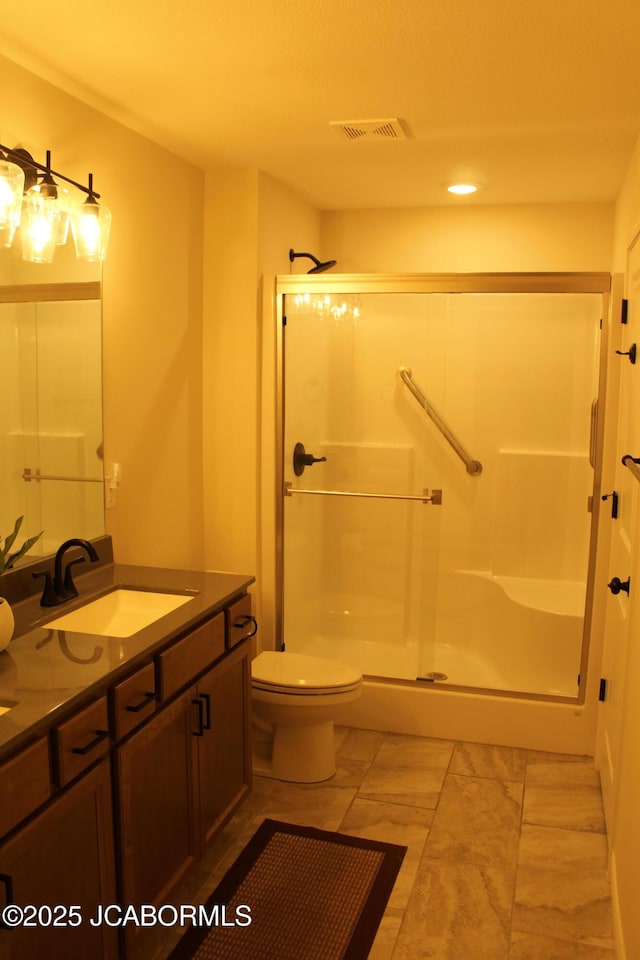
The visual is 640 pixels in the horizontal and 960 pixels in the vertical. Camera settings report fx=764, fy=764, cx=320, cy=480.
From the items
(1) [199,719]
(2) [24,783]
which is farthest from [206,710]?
(2) [24,783]

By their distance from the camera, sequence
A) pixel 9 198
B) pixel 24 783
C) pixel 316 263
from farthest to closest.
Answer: pixel 316 263 < pixel 9 198 < pixel 24 783

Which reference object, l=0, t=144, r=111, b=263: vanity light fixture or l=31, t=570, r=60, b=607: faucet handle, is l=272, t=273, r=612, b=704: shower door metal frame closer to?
l=0, t=144, r=111, b=263: vanity light fixture

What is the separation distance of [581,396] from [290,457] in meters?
1.30

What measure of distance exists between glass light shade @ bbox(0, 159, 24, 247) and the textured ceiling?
14.0 inches

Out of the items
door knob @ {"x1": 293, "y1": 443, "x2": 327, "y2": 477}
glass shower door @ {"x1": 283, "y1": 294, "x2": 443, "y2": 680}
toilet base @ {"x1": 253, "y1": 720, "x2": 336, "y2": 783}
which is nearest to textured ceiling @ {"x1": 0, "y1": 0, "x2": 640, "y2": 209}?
glass shower door @ {"x1": 283, "y1": 294, "x2": 443, "y2": 680}

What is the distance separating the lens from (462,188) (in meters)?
3.39

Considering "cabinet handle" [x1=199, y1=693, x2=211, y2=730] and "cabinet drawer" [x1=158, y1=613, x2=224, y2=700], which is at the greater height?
"cabinet drawer" [x1=158, y1=613, x2=224, y2=700]

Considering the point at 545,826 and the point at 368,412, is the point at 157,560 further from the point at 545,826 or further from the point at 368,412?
the point at 545,826

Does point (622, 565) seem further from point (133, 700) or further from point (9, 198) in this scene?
point (9, 198)

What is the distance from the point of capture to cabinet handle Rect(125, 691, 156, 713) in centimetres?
183

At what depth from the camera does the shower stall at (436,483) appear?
3.35 metres

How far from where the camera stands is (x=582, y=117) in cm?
250

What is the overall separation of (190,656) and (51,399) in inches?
35.4

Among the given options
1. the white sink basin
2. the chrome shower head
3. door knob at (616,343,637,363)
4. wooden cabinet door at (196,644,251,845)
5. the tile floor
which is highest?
the chrome shower head
